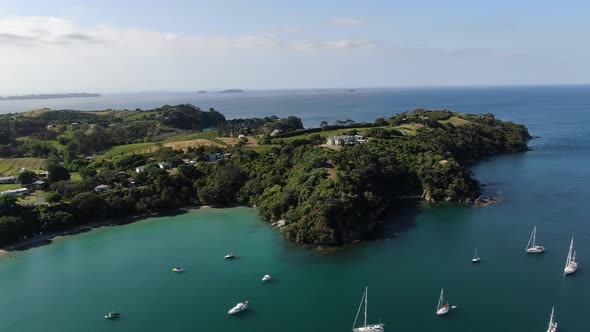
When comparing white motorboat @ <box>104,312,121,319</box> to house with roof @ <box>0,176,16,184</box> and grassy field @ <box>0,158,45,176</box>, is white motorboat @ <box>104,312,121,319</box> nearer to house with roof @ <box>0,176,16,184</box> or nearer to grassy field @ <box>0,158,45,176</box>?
house with roof @ <box>0,176,16,184</box>

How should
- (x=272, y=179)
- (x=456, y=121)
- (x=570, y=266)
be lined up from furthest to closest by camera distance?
(x=456, y=121) → (x=272, y=179) → (x=570, y=266)

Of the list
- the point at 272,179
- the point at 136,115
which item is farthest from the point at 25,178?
the point at 136,115

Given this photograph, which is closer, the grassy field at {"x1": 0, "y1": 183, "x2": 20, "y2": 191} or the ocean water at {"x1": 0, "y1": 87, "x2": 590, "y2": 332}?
the ocean water at {"x1": 0, "y1": 87, "x2": 590, "y2": 332}

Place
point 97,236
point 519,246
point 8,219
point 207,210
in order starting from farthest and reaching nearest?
point 207,210, point 97,236, point 8,219, point 519,246

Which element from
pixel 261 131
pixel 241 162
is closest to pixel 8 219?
pixel 241 162

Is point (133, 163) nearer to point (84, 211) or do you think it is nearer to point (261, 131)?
point (84, 211)

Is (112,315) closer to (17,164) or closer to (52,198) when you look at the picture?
(52,198)

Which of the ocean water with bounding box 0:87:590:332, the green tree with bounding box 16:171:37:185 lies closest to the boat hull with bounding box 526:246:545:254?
the ocean water with bounding box 0:87:590:332
